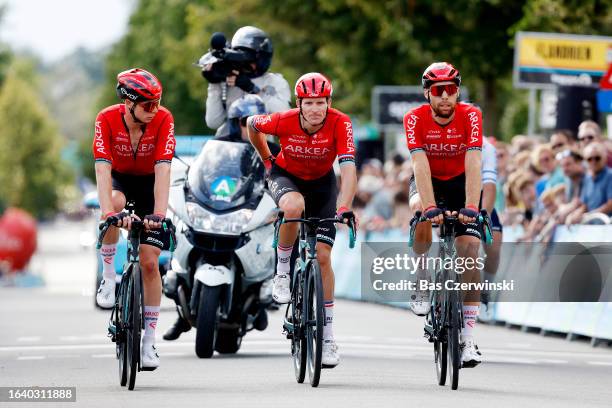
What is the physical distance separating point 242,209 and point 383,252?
2.79 metres

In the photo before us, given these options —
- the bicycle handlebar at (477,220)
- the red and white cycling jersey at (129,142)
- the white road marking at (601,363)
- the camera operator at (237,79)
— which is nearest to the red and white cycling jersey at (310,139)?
the bicycle handlebar at (477,220)

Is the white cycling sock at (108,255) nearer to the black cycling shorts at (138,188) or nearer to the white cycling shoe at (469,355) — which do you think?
the black cycling shorts at (138,188)

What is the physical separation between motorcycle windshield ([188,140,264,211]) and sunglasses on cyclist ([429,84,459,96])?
9.23ft

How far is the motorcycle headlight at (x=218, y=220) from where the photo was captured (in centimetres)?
1401

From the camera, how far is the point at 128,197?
477 inches

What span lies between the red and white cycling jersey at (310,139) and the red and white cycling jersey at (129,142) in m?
0.77

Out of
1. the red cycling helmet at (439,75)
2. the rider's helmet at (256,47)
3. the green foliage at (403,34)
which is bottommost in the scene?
the red cycling helmet at (439,75)

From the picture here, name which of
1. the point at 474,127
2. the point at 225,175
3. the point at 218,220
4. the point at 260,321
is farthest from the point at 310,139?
the point at 260,321

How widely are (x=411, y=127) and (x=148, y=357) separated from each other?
244 centimetres

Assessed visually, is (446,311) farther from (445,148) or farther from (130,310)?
(130,310)

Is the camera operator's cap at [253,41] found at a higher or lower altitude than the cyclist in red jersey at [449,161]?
higher

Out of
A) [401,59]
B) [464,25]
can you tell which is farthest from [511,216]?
[401,59]

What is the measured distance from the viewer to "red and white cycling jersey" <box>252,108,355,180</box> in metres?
12.0

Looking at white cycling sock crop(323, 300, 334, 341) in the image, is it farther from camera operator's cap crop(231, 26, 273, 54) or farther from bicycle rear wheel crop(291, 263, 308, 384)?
camera operator's cap crop(231, 26, 273, 54)
